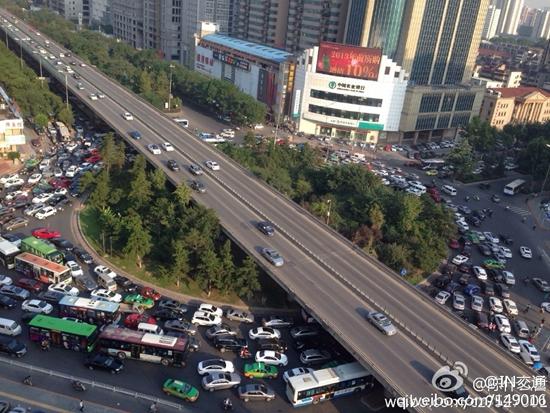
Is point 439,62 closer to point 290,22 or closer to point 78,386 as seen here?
point 290,22

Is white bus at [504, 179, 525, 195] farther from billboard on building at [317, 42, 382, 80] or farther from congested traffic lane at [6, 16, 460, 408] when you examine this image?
congested traffic lane at [6, 16, 460, 408]

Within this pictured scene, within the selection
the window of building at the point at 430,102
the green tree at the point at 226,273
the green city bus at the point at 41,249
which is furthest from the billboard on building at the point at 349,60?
the green city bus at the point at 41,249

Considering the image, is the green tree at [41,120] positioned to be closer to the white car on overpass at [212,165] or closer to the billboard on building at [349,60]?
the white car on overpass at [212,165]

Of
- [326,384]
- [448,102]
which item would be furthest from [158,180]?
[448,102]

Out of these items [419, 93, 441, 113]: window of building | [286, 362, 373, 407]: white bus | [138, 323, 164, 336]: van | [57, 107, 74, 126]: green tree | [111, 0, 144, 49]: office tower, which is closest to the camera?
[286, 362, 373, 407]: white bus

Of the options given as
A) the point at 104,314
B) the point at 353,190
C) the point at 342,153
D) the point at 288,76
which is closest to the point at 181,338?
the point at 104,314

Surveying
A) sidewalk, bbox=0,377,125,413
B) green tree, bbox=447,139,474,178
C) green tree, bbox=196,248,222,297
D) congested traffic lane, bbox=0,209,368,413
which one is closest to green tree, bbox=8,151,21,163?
congested traffic lane, bbox=0,209,368,413
